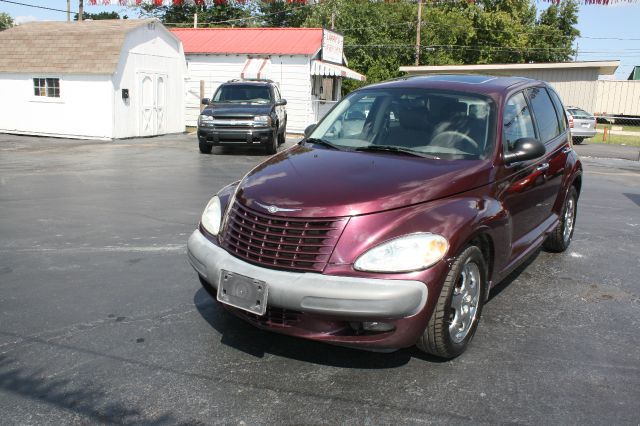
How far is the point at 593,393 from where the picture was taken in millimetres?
3430

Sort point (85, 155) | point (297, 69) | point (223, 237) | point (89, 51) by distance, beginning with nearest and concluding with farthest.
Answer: point (223, 237), point (85, 155), point (89, 51), point (297, 69)

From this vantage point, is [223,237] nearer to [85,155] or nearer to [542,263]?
[542,263]

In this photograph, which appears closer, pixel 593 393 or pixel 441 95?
pixel 593 393

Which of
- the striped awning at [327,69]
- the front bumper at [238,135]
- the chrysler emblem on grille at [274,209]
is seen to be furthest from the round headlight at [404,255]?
the striped awning at [327,69]

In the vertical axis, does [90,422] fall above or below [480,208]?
below

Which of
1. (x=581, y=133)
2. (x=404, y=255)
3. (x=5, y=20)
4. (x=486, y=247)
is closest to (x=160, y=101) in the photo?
(x=581, y=133)

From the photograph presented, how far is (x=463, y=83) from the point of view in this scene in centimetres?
495

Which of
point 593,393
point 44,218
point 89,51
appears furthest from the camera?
point 89,51

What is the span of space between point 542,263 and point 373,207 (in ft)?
11.0

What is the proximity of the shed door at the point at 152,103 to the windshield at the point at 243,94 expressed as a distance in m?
5.35

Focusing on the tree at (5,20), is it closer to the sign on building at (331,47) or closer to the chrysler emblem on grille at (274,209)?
the sign on building at (331,47)

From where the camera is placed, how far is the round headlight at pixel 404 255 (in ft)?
10.9

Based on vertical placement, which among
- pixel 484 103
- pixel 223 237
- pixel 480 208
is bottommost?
pixel 223 237

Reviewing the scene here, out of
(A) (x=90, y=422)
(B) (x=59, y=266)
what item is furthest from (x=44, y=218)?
(A) (x=90, y=422)
